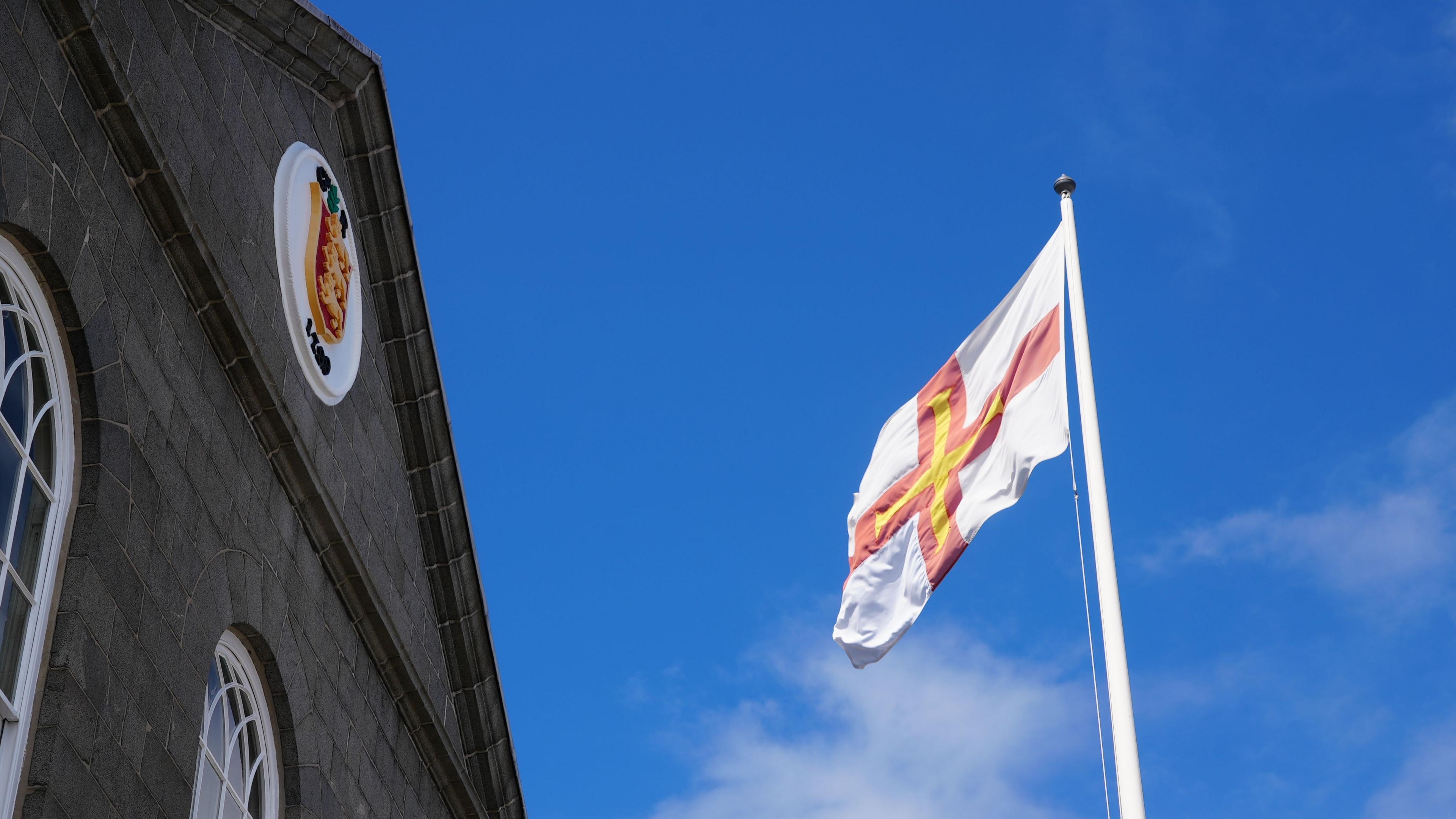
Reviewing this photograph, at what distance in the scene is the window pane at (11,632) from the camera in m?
9.30

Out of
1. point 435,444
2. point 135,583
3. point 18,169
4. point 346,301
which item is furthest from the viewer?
point 435,444

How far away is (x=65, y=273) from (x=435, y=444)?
279 inches

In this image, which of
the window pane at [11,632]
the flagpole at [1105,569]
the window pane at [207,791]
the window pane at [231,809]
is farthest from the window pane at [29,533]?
the flagpole at [1105,569]

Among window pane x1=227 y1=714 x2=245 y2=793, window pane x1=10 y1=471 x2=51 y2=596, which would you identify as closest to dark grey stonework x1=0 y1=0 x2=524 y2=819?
window pane x1=10 y1=471 x2=51 y2=596

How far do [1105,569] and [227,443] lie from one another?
6.75 m

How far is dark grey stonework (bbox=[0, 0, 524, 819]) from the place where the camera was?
33.4 ft

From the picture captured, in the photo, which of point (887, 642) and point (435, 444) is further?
point (435, 444)


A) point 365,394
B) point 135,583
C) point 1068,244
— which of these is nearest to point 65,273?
point 135,583

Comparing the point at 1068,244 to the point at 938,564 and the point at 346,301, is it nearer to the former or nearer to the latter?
the point at 938,564

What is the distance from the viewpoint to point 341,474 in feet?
48.2

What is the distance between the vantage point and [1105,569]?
12.4m

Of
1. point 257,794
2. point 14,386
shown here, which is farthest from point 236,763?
point 14,386

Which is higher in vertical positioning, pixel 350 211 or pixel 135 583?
pixel 350 211

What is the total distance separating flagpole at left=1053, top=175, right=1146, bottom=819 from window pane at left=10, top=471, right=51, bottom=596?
7202mm
